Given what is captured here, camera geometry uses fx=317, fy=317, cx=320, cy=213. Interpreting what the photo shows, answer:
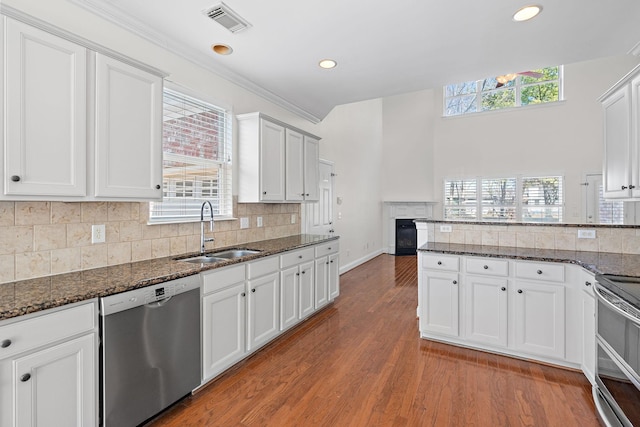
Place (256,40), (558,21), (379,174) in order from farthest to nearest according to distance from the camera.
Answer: (379,174)
(256,40)
(558,21)

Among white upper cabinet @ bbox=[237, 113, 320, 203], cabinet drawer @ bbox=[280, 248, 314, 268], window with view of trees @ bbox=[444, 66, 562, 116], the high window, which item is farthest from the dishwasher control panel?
window with view of trees @ bbox=[444, 66, 562, 116]

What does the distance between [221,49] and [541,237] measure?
11.4 feet

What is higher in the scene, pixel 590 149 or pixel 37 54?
pixel 590 149

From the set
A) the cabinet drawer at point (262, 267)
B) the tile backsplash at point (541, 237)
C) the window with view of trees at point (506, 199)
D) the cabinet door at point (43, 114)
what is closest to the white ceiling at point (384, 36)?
the cabinet door at point (43, 114)

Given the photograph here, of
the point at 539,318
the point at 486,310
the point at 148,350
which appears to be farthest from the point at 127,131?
the point at 539,318

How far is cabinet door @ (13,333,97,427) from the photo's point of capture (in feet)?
4.55

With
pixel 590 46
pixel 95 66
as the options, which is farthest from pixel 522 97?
pixel 95 66

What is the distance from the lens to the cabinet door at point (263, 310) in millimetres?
2730

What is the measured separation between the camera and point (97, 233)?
220cm

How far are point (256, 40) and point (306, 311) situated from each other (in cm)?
274

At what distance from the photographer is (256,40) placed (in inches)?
106

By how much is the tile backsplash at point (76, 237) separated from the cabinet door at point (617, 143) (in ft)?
11.4

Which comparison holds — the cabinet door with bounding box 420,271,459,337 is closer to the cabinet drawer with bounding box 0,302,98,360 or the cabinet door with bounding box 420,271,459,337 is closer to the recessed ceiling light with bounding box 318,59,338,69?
the recessed ceiling light with bounding box 318,59,338,69

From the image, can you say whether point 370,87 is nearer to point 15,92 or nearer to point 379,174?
point 15,92
